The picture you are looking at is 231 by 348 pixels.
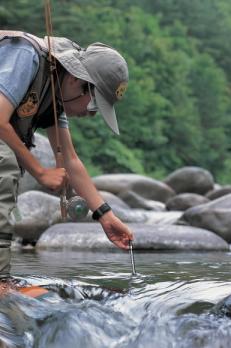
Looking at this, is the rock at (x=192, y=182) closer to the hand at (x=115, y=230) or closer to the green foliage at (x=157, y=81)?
the green foliage at (x=157, y=81)

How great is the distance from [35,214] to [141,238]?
1665 mm

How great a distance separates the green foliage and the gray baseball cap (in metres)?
18.9

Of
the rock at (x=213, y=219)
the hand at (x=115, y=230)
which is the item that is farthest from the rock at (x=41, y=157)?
the hand at (x=115, y=230)

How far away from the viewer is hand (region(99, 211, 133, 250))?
3758 millimetres

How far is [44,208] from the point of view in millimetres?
8367

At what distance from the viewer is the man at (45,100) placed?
3.35 metres

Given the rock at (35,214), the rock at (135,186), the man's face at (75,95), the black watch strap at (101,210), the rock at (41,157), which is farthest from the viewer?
the rock at (135,186)

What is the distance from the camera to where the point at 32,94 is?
11.4 feet

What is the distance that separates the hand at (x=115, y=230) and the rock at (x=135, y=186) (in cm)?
1001

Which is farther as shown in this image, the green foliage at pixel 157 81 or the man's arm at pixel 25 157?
the green foliage at pixel 157 81

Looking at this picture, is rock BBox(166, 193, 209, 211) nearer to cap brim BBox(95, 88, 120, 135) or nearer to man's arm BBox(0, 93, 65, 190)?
cap brim BBox(95, 88, 120, 135)

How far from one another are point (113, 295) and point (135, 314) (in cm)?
26

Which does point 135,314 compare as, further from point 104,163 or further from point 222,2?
point 222,2

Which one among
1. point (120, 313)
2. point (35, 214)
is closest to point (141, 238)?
point (35, 214)
